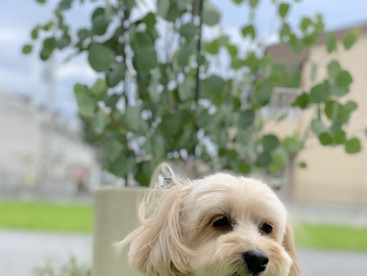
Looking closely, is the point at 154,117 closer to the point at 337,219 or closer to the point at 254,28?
the point at 254,28

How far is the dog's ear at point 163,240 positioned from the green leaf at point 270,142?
0.63m

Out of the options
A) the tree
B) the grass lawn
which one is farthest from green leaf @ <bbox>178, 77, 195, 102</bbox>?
the grass lawn

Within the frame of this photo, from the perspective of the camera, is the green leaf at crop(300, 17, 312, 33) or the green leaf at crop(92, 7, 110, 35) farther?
the green leaf at crop(300, 17, 312, 33)

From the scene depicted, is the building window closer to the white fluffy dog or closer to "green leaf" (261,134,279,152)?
"green leaf" (261,134,279,152)

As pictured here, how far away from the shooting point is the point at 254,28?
1.79 metres

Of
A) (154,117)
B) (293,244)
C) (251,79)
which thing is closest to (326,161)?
(251,79)

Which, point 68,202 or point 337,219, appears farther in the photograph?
point 68,202

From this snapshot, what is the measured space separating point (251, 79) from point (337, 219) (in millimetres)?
4840

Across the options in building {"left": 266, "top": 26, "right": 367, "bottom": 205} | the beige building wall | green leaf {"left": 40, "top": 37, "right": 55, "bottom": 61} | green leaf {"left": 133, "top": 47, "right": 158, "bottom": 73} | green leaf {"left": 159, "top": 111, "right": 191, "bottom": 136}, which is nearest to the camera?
green leaf {"left": 133, "top": 47, "right": 158, "bottom": 73}

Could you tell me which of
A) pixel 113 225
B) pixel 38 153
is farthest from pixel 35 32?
pixel 38 153

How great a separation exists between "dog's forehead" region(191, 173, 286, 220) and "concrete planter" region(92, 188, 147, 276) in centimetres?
39

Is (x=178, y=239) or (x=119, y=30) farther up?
(x=119, y=30)

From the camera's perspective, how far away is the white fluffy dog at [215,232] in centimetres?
95

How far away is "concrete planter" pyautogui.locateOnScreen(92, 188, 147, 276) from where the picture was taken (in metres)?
1.43
